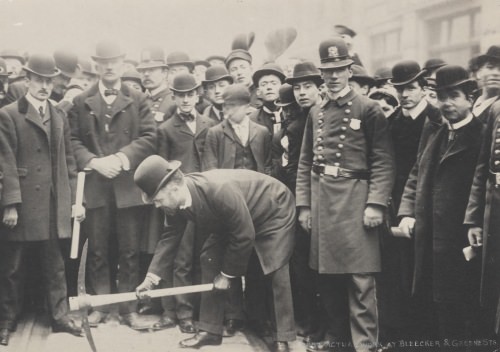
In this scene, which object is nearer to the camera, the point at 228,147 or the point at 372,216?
the point at 372,216

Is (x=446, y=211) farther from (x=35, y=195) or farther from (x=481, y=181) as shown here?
(x=35, y=195)

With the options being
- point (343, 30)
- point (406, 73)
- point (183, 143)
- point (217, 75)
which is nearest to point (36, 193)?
point (183, 143)

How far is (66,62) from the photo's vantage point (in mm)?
5172

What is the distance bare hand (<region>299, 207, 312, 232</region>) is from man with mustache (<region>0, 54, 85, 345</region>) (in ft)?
5.53

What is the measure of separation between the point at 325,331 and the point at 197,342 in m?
0.93

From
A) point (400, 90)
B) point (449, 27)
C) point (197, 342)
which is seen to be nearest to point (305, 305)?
point (197, 342)

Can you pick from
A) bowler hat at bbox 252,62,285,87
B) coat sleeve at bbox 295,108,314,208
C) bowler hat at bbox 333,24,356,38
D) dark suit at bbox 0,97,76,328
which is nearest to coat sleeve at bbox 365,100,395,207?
coat sleeve at bbox 295,108,314,208

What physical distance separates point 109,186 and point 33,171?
1.98 feet

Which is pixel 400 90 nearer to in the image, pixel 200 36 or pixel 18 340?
pixel 200 36

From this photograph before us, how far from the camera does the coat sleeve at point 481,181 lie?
9.61 feet

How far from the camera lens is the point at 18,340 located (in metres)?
3.83

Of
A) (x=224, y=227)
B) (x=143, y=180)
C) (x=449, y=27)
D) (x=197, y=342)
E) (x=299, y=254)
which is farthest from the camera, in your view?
(x=449, y=27)

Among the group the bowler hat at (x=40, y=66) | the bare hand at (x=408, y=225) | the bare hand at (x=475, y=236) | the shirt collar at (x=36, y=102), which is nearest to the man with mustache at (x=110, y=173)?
the shirt collar at (x=36, y=102)

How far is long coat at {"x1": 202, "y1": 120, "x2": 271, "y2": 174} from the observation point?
409 centimetres
